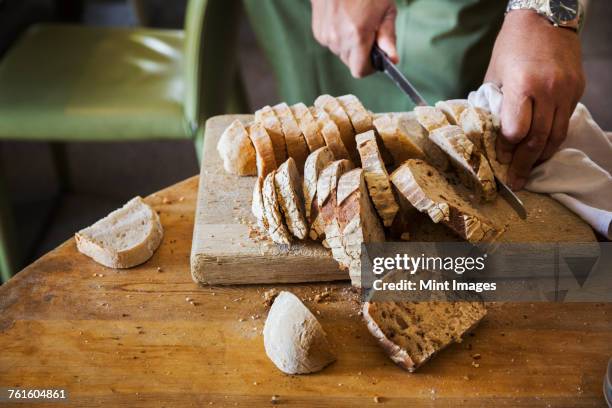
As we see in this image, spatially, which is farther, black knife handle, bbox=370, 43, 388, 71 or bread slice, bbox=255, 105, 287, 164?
black knife handle, bbox=370, 43, 388, 71

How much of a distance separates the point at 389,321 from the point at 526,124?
714mm

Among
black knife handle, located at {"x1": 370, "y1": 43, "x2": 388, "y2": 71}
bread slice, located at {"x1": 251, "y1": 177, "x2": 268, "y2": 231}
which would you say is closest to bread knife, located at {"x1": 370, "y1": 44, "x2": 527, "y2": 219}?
black knife handle, located at {"x1": 370, "y1": 43, "x2": 388, "y2": 71}

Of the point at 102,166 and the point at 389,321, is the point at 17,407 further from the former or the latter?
the point at 102,166

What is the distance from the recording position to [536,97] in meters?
1.83

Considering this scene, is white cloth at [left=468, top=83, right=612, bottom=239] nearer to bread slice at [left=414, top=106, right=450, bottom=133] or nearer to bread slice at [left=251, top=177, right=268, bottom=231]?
bread slice at [left=414, top=106, right=450, bottom=133]

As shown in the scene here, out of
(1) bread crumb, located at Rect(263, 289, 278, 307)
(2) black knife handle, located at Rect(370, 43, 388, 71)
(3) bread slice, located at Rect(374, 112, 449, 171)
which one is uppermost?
(2) black knife handle, located at Rect(370, 43, 388, 71)

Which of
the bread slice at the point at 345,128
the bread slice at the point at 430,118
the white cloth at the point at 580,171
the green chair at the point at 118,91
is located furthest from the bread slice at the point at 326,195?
the green chair at the point at 118,91

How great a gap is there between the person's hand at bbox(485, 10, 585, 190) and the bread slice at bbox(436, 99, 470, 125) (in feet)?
0.40

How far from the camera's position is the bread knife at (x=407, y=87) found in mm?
1773

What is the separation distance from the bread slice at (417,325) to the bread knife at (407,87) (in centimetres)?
35

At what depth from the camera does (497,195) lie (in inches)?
71.9

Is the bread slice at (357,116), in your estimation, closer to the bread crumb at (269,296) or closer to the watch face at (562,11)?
the bread crumb at (269,296)

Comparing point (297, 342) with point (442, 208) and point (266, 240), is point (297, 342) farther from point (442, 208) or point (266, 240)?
point (442, 208)

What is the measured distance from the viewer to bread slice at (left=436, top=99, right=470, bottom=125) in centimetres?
190
